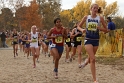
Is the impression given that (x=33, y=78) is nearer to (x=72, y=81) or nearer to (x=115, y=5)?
(x=72, y=81)

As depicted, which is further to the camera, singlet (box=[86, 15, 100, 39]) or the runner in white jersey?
the runner in white jersey

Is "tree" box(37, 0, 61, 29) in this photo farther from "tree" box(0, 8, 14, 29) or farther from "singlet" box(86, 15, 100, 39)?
"singlet" box(86, 15, 100, 39)

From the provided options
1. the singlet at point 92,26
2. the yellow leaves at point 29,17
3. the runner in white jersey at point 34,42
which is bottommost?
the runner in white jersey at point 34,42

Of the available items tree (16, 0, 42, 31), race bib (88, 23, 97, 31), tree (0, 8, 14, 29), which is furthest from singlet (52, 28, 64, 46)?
tree (0, 8, 14, 29)

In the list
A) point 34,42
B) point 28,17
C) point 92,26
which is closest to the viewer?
point 92,26

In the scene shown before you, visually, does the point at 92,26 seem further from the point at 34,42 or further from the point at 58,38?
the point at 34,42

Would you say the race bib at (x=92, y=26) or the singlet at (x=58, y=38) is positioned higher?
the race bib at (x=92, y=26)

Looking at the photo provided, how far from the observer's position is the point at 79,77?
9.56 meters

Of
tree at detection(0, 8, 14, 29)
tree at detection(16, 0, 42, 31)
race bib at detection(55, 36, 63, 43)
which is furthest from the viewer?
tree at detection(0, 8, 14, 29)

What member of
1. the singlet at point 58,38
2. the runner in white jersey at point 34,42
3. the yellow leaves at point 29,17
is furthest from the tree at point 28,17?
the singlet at point 58,38

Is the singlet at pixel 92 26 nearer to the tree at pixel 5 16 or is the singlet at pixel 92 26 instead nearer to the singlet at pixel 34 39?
the singlet at pixel 34 39

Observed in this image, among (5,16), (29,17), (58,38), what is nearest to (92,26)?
(58,38)

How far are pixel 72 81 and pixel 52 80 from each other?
0.69 m

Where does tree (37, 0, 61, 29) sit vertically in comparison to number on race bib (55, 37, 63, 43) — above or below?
above
